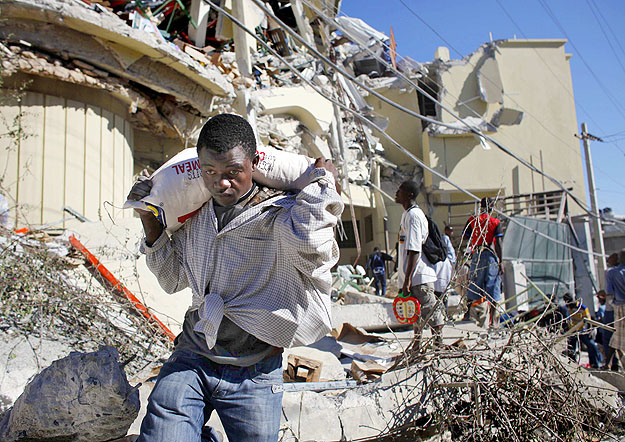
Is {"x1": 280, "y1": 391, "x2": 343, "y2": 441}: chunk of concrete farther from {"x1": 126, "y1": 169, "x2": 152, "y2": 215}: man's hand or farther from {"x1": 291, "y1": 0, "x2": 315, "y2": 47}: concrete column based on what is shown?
{"x1": 291, "y1": 0, "x2": 315, "y2": 47}: concrete column

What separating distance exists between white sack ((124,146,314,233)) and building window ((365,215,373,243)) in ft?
54.5

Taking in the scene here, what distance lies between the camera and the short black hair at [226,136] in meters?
1.45

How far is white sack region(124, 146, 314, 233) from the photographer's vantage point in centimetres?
161

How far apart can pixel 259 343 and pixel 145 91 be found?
6.52 m

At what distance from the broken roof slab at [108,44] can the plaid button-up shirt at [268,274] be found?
542 cm

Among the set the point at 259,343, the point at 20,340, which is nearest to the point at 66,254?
the point at 20,340

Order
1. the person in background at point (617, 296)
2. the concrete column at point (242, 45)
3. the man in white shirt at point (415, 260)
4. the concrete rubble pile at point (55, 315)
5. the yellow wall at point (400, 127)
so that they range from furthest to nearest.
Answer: the yellow wall at point (400, 127) → the concrete column at point (242, 45) → the person in background at point (617, 296) → the man in white shirt at point (415, 260) → the concrete rubble pile at point (55, 315)

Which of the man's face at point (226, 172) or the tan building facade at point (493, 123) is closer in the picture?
the man's face at point (226, 172)

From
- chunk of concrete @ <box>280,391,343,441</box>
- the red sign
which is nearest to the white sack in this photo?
→ chunk of concrete @ <box>280,391,343,441</box>

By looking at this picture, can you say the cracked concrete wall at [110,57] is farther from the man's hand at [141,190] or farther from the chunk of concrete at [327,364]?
the man's hand at [141,190]

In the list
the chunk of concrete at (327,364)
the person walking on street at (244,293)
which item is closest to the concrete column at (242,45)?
the chunk of concrete at (327,364)

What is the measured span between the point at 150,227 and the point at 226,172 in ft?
1.28

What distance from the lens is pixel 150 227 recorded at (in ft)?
5.46

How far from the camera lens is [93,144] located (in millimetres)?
6566
